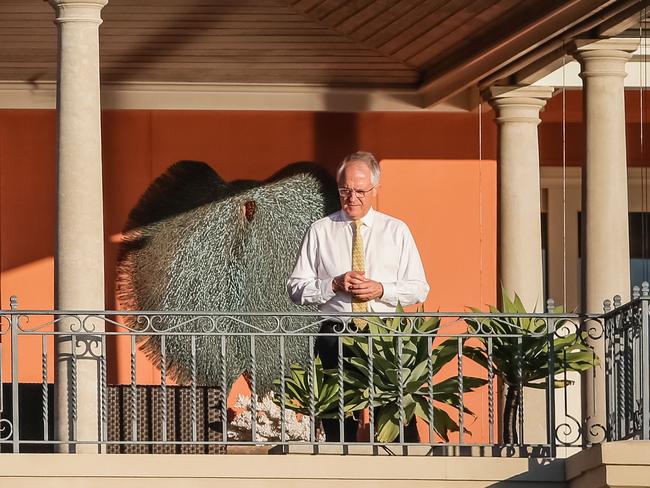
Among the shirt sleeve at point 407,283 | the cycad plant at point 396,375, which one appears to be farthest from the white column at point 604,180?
the shirt sleeve at point 407,283

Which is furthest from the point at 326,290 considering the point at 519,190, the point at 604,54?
the point at 519,190

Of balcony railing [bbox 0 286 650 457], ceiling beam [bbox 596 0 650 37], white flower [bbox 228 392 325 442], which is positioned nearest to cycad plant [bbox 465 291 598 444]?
balcony railing [bbox 0 286 650 457]

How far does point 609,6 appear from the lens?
1153cm

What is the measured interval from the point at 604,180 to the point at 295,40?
116 inches

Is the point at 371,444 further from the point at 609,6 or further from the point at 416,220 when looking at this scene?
the point at 416,220

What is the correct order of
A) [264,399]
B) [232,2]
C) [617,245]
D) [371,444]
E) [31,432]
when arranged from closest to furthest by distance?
[371,444]
[31,432]
[617,245]
[232,2]
[264,399]

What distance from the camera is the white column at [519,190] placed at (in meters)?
13.9

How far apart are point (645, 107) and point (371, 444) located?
23.6ft

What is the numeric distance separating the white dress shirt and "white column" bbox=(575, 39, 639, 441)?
2.50 meters

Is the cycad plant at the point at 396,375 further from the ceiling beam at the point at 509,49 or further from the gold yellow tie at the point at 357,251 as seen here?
the ceiling beam at the point at 509,49

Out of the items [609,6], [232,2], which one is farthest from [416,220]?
[609,6]

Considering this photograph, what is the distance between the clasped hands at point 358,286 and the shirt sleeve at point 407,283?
6 cm

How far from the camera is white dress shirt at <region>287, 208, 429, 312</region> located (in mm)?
9695

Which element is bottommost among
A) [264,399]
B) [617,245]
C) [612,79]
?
[264,399]
